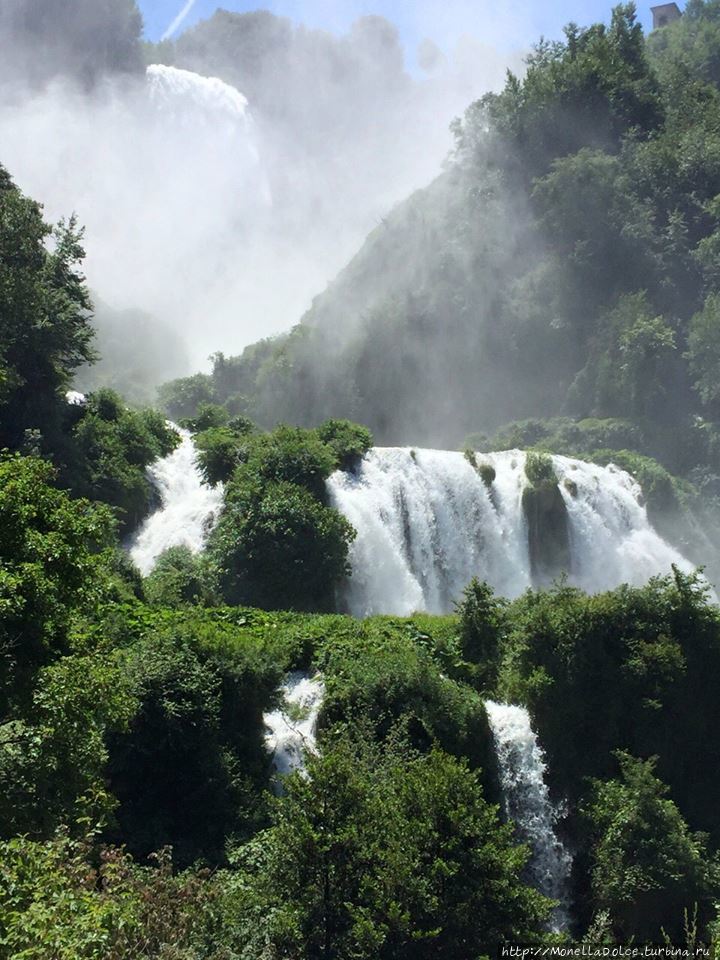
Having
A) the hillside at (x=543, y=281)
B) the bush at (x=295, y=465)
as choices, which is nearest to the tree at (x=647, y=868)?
the bush at (x=295, y=465)

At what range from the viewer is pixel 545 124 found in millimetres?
68125

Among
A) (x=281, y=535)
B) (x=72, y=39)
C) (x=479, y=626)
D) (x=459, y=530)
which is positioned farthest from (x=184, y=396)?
(x=72, y=39)

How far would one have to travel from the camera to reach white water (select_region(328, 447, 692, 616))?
107 feet

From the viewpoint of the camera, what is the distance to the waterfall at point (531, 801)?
62.8 ft

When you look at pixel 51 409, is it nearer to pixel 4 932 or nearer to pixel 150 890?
pixel 150 890

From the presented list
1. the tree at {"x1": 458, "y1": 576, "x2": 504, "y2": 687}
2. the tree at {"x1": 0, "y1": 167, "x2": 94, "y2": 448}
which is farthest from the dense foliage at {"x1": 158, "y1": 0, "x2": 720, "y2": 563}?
the tree at {"x1": 458, "y1": 576, "x2": 504, "y2": 687}

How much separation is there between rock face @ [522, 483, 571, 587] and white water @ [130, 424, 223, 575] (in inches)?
402

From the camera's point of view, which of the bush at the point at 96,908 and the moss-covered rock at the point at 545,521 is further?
the moss-covered rock at the point at 545,521

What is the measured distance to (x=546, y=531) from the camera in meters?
37.0

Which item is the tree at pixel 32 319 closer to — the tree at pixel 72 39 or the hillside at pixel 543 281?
the hillside at pixel 543 281

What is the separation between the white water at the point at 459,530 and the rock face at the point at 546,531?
11.5 inches

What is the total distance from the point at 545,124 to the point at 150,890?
62666 millimetres

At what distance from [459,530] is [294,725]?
50.6ft

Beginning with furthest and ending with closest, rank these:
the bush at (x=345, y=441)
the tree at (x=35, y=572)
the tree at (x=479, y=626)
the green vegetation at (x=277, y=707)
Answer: the bush at (x=345, y=441), the tree at (x=479, y=626), the green vegetation at (x=277, y=707), the tree at (x=35, y=572)
